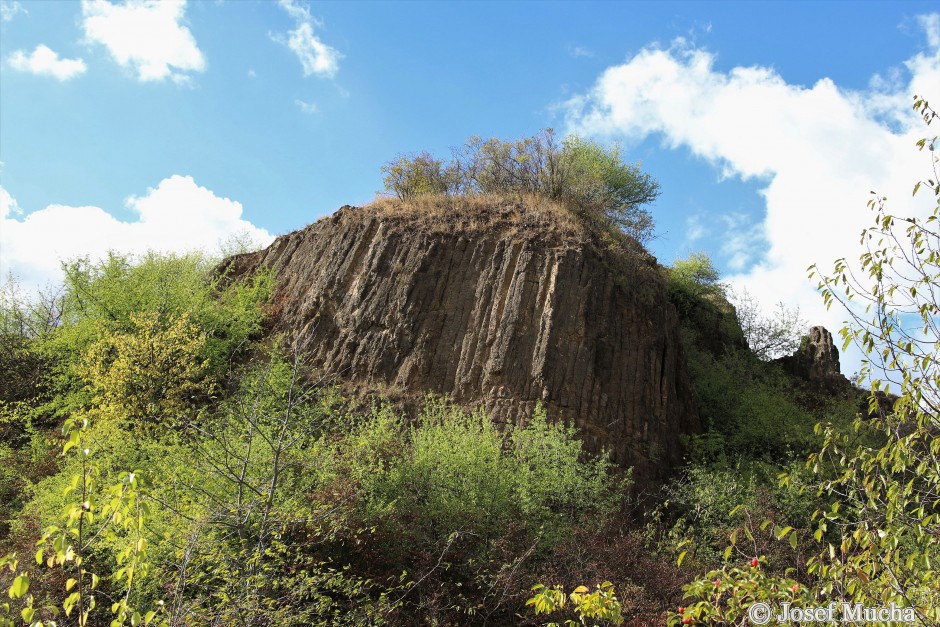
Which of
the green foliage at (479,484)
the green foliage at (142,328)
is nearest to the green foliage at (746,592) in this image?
the green foliage at (479,484)

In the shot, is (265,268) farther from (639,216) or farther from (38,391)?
(639,216)

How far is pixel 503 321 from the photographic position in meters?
A: 19.8

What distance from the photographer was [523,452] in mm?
15273

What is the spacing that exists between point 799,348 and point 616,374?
54.2 ft

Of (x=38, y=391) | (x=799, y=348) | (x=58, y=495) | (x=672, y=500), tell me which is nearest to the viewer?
(x=58, y=495)

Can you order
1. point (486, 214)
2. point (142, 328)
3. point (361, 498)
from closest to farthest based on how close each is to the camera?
point (361, 498), point (142, 328), point (486, 214)

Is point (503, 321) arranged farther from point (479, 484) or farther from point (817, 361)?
point (817, 361)

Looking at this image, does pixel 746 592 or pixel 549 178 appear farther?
pixel 549 178

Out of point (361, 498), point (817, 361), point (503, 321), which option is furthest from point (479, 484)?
point (817, 361)

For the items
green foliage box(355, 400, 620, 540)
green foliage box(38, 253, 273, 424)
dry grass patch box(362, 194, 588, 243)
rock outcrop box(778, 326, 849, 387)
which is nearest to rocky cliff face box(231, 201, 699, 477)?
dry grass patch box(362, 194, 588, 243)

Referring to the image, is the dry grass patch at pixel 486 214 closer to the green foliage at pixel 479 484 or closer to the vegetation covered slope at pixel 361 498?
the vegetation covered slope at pixel 361 498

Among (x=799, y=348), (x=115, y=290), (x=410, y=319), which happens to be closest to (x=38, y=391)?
(x=115, y=290)

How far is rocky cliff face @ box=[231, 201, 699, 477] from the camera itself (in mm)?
18766

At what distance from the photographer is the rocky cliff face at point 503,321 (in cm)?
1877
